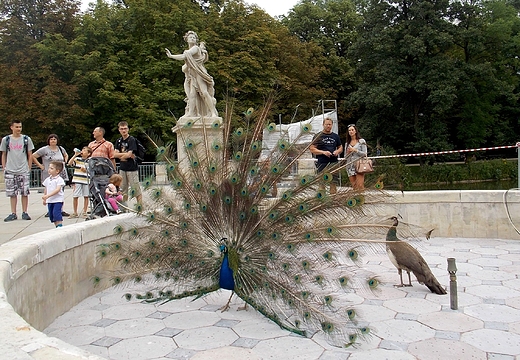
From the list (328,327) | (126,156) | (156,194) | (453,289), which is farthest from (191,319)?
(126,156)

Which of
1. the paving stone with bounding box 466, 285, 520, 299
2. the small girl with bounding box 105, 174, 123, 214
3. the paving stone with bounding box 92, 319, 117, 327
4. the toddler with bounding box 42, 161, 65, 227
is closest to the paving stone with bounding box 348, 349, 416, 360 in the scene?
the paving stone with bounding box 466, 285, 520, 299

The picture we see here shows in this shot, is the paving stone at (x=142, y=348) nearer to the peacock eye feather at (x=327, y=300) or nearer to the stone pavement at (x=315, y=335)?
the stone pavement at (x=315, y=335)

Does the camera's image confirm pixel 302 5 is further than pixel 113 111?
Yes

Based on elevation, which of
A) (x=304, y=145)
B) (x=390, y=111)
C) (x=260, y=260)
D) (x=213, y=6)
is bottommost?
(x=260, y=260)

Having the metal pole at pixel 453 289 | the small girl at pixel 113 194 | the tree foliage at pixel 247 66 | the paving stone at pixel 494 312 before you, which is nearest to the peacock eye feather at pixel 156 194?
the small girl at pixel 113 194

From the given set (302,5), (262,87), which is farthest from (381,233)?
(302,5)

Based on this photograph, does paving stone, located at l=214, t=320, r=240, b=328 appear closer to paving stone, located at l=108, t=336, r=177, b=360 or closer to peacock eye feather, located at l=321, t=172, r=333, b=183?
paving stone, located at l=108, t=336, r=177, b=360

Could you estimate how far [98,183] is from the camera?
24.5ft

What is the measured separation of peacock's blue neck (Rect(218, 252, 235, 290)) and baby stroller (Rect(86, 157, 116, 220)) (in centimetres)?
323

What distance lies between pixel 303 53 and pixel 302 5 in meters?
7.32

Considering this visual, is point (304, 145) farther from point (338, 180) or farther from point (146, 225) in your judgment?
point (146, 225)

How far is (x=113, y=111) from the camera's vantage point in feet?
95.4

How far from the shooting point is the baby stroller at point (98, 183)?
7.36 meters

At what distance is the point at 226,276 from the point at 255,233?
0.49 meters
